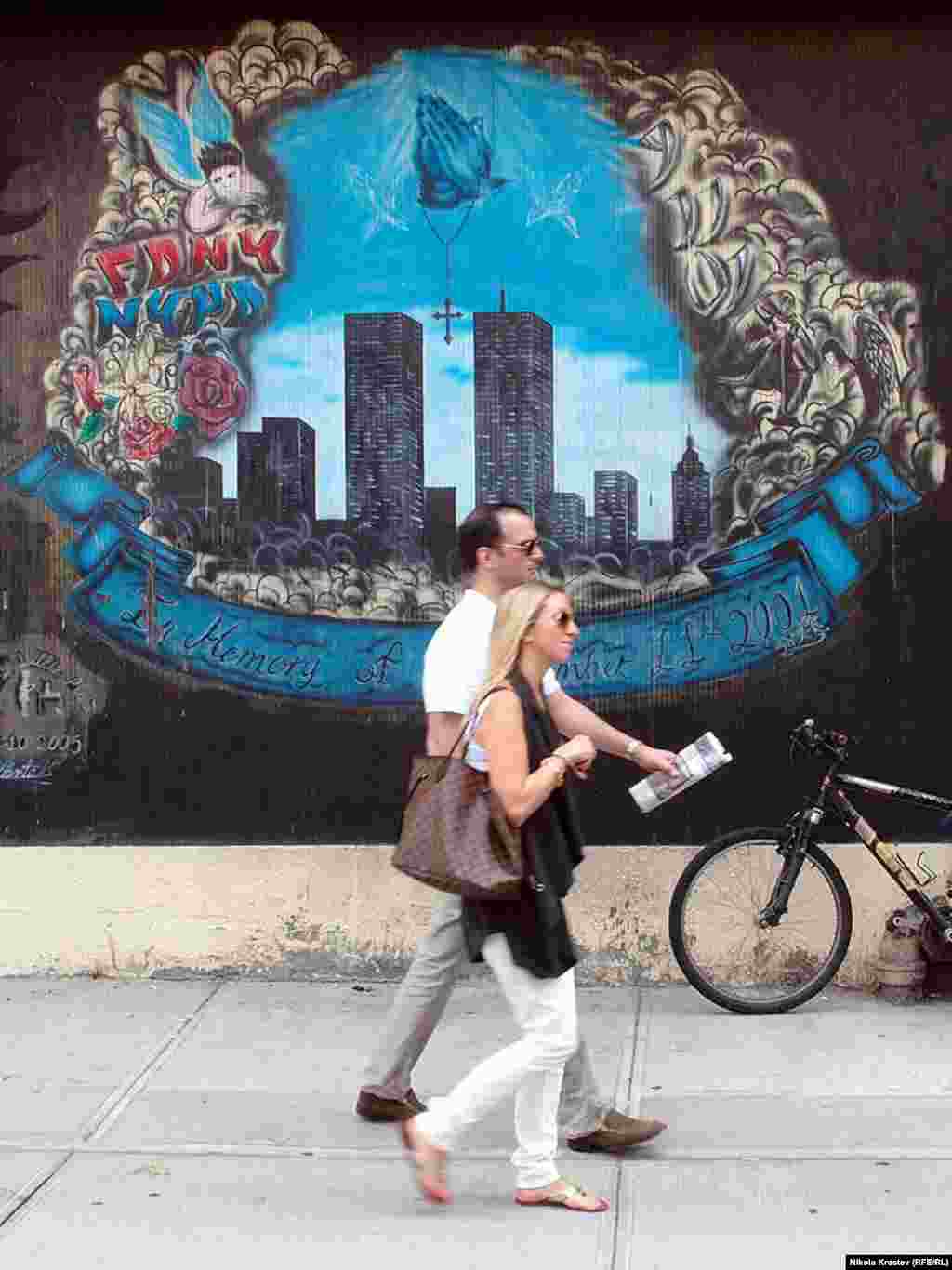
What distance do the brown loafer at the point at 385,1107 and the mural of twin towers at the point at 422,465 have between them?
256 centimetres

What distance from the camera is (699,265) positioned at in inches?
311

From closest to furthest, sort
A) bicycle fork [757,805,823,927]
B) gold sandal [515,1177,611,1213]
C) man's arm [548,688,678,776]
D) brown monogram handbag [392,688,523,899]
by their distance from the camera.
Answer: brown monogram handbag [392,688,523,899]
gold sandal [515,1177,611,1213]
man's arm [548,688,678,776]
bicycle fork [757,805,823,927]

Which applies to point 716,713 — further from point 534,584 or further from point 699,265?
point 534,584

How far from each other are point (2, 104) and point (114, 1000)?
147 inches

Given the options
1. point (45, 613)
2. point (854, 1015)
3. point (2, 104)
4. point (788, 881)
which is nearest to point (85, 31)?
point (2, 104)

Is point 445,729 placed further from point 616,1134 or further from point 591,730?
point 616,1134

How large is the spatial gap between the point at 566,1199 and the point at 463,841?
107 centimetres

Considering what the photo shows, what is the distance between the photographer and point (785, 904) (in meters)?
7.45

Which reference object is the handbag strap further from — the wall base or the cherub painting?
the cherub painting

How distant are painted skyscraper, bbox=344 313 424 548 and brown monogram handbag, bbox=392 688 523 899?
2804mm

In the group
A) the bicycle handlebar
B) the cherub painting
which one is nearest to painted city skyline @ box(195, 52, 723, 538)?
the cherub painting

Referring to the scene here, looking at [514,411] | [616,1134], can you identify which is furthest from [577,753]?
[514,411]

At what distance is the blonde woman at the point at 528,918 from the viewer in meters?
5.09

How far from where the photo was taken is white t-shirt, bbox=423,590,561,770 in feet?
18.9
